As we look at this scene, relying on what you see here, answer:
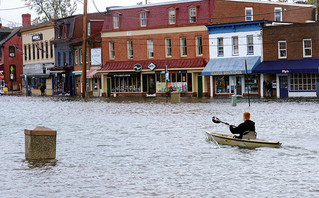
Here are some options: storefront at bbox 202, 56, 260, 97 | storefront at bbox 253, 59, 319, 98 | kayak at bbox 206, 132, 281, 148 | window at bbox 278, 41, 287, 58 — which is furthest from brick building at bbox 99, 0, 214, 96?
kayak at bbox 206, 132, 281, 148

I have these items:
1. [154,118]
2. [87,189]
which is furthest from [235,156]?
→ [154,118]

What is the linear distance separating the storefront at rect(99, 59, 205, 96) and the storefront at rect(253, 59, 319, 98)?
27.8 ft

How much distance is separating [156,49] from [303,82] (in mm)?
18728

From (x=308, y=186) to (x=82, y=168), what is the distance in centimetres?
588

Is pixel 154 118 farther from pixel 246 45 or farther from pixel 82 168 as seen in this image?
pixel 246 45

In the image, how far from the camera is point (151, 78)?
2685 inches

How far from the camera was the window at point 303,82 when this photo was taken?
179ft

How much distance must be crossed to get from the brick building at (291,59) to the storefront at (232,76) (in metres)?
1.26

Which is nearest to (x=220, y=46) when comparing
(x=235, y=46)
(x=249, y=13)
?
(x=235, y=46)

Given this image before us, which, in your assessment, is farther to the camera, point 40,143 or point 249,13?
point 249,13

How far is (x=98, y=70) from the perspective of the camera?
72.1 m

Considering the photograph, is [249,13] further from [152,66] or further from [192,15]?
[152,66]

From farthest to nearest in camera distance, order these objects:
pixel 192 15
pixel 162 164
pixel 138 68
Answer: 1. pixel 138 68
2. pixel 192 15
3. pixel 162 164

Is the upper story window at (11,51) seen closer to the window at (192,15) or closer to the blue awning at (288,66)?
the window at (192,15)
